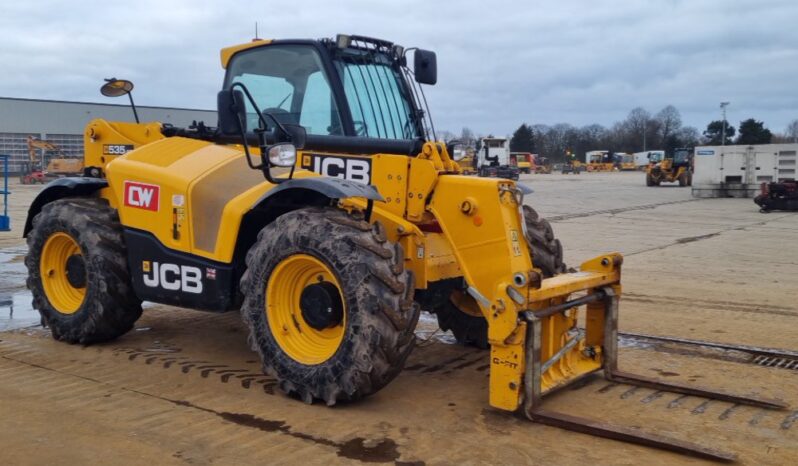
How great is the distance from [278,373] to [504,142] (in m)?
50.8

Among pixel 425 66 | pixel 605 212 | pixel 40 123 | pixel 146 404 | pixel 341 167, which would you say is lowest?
pixel 146 404

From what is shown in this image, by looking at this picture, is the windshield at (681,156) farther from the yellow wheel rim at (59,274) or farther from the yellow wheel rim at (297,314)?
the yellow wheel rim at (297,314)

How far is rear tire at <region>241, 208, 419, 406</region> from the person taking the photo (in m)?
4.71

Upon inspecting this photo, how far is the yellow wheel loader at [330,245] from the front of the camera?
4.75 meters

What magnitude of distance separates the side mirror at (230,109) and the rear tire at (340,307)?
0.76 meters

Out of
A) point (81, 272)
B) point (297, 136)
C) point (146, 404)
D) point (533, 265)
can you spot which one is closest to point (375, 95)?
point (297, 136)

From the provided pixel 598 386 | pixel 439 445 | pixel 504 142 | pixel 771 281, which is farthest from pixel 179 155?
pixel 504 142

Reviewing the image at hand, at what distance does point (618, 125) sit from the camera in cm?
11575

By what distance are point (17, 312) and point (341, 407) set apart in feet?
16.1

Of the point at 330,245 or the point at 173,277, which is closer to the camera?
the point at 330,245

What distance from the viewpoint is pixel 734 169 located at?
3103 centimetres

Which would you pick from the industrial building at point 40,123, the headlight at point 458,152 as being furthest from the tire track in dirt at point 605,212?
the industrial building at point 40,123

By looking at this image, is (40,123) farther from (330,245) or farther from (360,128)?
(330,245)

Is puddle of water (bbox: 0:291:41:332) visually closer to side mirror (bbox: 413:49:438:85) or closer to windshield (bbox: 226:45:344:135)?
windshield (bbox: 226:45:344:135)
